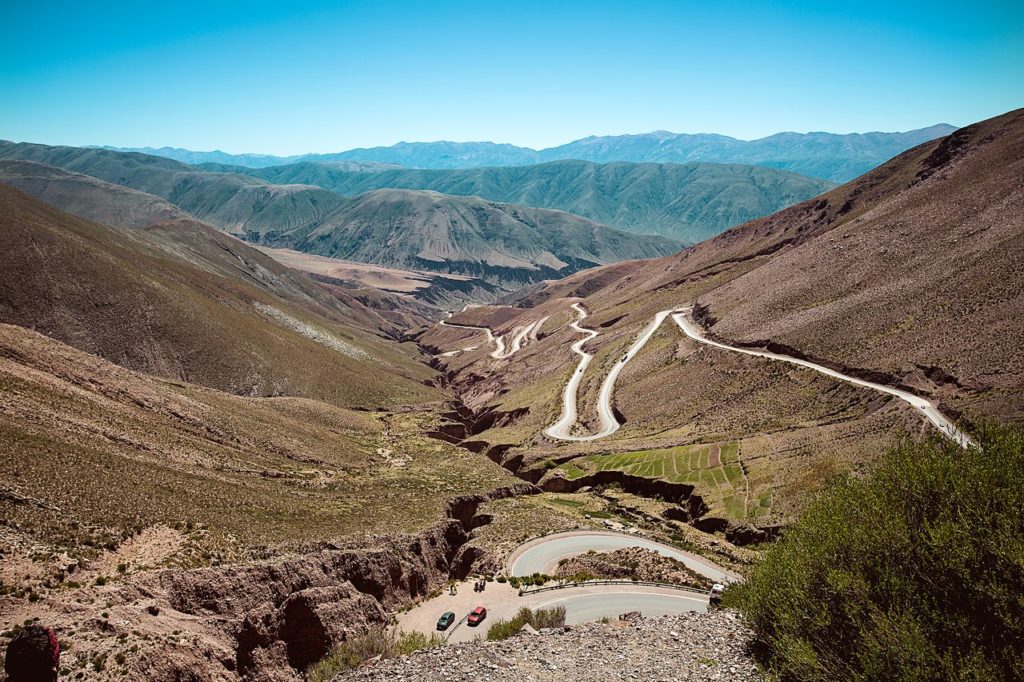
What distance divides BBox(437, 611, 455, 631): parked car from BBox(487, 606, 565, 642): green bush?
11.4 ft

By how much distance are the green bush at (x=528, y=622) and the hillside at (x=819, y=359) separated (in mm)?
22168

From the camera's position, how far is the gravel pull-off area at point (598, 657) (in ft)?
63.9

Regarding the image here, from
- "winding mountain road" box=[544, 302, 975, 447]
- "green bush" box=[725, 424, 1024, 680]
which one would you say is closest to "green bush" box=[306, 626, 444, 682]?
"green bush" box=[725, 424, 1024, 680]

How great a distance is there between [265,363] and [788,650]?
A: 269 feet

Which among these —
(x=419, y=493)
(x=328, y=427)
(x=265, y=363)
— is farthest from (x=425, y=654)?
(x=265, y=363)

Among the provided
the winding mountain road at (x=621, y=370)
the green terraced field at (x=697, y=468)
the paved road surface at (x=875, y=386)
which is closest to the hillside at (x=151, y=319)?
the winding mountain road at (x=621, y=370)

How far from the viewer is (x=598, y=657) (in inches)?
826

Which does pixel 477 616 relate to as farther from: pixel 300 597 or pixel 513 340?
pixel 513 340

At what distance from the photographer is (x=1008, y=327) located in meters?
51.6

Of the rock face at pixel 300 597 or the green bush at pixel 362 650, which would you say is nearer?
the green bush at pixel 362 650

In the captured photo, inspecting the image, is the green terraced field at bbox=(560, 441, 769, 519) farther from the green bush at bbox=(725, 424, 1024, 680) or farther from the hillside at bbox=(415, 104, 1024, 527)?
the green bush at bbox=(725, 424, 1024, 680)

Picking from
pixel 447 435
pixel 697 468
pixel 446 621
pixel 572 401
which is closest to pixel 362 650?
pixel 446 621

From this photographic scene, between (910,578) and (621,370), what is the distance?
2938 inches

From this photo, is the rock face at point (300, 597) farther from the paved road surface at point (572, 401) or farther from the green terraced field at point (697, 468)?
the paved road surface at point (572, 401)
